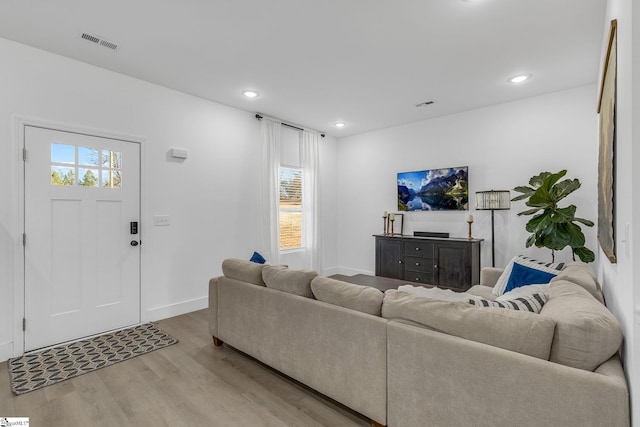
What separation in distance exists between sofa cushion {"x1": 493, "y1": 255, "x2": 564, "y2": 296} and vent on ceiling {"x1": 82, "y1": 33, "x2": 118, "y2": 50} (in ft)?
13.9

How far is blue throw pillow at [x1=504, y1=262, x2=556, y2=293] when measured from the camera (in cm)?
267

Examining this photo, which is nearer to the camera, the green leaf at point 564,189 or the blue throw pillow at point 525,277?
the blue throw pillow at point 525,277

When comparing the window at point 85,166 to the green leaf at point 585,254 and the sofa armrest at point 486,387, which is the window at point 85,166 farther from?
the green leaf at point 585,254

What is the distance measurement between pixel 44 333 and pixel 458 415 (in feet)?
11.7

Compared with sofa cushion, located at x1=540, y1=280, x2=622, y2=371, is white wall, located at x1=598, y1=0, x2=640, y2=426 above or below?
above

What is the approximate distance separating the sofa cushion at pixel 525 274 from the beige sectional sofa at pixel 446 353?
0.32 m

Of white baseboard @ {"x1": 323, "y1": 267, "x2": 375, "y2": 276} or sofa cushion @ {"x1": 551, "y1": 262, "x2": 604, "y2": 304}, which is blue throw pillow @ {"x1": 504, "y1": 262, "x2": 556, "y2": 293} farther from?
white baseboard @ {"x1": 323, "y1": 267, "x2": 375, "y2": 276}

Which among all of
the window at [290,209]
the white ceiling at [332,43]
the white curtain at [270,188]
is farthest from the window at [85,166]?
the window at [290,209]

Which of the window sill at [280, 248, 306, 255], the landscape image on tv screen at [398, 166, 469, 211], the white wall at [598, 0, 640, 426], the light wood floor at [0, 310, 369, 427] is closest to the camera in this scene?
the white wall at [598, 0, 640, 426]

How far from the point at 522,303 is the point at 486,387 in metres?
0.50

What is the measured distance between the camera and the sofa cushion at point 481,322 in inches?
51.6

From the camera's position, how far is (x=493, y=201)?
412cm

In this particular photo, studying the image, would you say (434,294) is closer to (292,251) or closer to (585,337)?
(585,337)

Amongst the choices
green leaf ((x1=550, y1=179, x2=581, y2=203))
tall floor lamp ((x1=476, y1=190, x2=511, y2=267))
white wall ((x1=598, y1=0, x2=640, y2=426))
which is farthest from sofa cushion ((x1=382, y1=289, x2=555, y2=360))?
tall floor lamp ((x1=476, y1=190, x2=511, y2=267))
